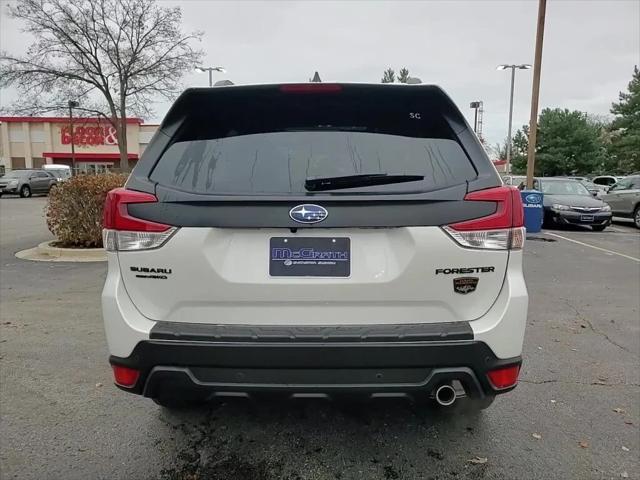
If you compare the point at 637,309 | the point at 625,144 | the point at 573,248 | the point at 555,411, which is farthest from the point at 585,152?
the point at 555,411

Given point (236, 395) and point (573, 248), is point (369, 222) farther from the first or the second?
point (573, 248)

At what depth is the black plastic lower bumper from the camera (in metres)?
2.10

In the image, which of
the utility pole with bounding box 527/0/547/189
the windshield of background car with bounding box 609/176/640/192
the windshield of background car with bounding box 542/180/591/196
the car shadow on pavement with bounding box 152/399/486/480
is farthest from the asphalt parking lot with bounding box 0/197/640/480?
the windshield of background car with bounding box 609/176/640/192

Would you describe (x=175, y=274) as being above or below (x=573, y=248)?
above

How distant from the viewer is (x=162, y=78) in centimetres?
3275

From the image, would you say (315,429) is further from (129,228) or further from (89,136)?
(89,136)

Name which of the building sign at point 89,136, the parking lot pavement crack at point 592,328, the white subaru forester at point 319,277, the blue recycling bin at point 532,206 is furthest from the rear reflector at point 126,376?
the building sign at point 89,136

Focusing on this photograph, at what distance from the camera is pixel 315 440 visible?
2.83 m

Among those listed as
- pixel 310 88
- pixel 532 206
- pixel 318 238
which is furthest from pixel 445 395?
pixel 532 206

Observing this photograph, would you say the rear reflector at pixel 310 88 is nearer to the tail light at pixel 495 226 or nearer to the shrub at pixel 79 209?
the tail light at pixel 495 226

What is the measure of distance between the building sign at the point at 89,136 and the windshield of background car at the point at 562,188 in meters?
46.4

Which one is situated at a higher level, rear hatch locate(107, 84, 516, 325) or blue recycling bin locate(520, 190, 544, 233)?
rear hatch locate(107, 84, 516, 325)

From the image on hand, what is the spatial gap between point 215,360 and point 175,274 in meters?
0.41

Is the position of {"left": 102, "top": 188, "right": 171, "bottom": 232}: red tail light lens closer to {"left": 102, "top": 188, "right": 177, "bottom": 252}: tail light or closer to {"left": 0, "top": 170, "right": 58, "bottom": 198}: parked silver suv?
{"left": 102, "top": 188, "right": 177, "bottom": 252}: tail light
